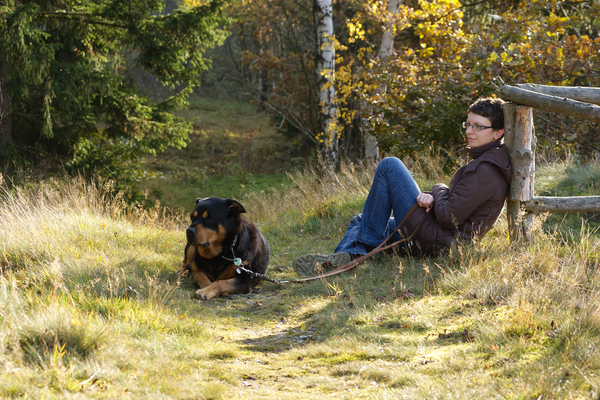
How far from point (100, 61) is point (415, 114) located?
6855 mm

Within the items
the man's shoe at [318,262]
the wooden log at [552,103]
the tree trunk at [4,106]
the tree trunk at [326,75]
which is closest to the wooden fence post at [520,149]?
the wooden log at [552,103]

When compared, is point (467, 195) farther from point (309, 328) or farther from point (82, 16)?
point (82, 16)

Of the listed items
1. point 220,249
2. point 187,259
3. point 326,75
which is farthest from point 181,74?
point 220,249

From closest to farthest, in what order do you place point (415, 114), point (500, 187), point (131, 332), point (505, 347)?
point (505, 347) < point (131, 332) < point (500, 187) < point (415, 114)

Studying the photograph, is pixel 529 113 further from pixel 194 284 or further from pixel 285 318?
pixel 194 284

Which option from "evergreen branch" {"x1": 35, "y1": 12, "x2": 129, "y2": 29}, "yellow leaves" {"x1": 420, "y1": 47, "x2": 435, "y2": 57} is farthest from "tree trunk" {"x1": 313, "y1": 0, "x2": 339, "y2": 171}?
"evergreen branch" {"x1": 35, "y1": 12, "x2": 129, "y2": 29}

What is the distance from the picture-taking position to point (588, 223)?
220 inches

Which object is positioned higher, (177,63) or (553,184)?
(177,63)

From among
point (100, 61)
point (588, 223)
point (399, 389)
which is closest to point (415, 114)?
point (588, 223)

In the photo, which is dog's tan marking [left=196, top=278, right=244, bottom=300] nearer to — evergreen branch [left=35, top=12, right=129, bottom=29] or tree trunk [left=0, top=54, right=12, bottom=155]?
tree trunk [left=0, top=54, right=12, bottom=155]

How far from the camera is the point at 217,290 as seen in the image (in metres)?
4.70

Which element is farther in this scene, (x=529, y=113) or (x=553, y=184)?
(x=553, y=184)

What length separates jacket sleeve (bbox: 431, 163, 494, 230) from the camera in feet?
14.5

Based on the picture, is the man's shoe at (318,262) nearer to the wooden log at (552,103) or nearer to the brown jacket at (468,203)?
the brown jacket at (468,203)
